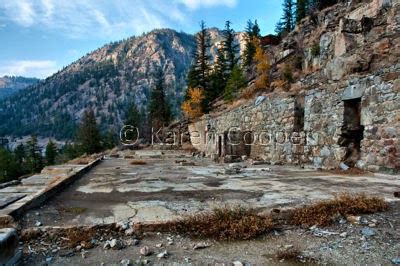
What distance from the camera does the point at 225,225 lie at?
3352mm

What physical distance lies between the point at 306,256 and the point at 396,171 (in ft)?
16.0

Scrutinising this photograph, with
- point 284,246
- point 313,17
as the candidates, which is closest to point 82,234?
point 284,246

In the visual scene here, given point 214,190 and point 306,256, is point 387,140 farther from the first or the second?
point 306,256

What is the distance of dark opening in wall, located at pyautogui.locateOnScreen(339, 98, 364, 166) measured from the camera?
26.6 feet

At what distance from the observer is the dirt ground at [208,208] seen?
281 centimetres

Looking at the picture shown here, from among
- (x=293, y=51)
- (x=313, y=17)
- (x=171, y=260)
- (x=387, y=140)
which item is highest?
(x=313, y=17)

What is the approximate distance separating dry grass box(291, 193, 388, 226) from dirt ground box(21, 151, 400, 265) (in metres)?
0.11

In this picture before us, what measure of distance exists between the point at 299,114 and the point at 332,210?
7.09 metres

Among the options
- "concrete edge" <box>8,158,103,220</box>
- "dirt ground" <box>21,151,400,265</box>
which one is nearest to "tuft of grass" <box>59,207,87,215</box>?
"dirt ground" <box>21,151,400,265</box>

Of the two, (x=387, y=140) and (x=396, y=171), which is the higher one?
(x=387, y=140)

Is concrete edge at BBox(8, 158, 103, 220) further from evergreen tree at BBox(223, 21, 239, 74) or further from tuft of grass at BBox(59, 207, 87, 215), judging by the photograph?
evergreen tree at BBox(223, 21, 239, 74)

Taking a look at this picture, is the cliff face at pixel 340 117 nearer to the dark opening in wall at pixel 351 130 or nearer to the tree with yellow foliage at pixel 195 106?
the dark opening in wall at pixel 351 130

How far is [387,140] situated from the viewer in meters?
6.93

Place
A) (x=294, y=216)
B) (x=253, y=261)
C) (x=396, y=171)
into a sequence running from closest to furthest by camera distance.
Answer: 1. (x=253, y=261)
2. (x=294, y=216)
3. (x=396, y=171)
